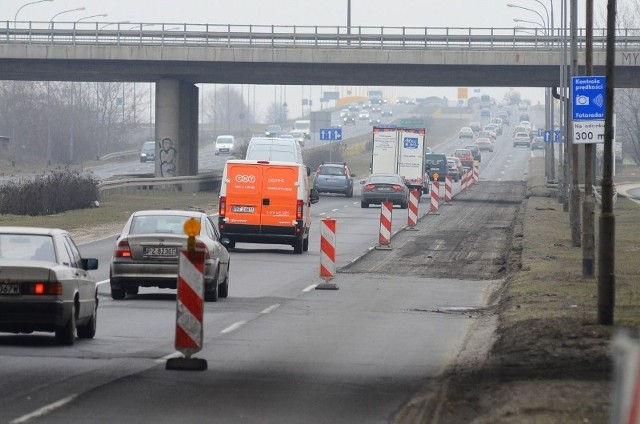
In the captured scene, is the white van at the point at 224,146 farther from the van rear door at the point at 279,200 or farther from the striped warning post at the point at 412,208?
the van rear door at the point at 279,200

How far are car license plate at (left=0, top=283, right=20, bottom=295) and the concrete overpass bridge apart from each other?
4966 centimetres

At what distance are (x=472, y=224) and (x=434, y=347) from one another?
31.6 metres

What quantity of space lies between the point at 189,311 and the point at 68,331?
236 centimetres

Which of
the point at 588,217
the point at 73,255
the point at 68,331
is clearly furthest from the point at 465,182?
the point at 68,331

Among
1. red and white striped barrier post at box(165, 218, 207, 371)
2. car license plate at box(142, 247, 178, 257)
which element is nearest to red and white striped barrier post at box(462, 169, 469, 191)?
car license plate at box(142, 247, 178, 257)

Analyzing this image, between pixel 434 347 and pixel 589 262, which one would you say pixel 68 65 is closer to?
pixel 589 262

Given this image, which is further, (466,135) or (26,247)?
(466,135)

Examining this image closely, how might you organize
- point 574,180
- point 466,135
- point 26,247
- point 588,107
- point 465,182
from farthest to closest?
point 466,135 < point 465,182 < point 574,180 < point 588,107 < point 26,247

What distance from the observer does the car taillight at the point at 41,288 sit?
570 inches

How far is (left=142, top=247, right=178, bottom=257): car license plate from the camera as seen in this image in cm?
2139

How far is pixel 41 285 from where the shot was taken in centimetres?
1453

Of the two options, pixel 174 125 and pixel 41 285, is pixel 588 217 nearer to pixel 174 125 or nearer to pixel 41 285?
pixel 41 285

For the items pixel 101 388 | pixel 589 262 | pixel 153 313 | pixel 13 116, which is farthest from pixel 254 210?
pixel 13 116

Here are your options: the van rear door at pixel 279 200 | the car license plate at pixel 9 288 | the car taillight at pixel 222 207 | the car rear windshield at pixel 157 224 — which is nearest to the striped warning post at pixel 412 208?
the van rear door at pixel 279 200
